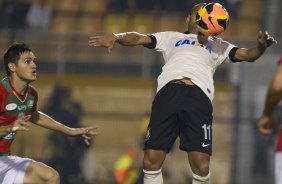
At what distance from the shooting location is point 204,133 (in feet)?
28.8

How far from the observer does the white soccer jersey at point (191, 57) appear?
29.3ft

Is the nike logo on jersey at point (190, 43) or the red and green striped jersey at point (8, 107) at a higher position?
the nike logo on jersey at point (190, 43)

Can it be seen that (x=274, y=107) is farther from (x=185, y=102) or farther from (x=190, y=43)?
(x=190, y=43)

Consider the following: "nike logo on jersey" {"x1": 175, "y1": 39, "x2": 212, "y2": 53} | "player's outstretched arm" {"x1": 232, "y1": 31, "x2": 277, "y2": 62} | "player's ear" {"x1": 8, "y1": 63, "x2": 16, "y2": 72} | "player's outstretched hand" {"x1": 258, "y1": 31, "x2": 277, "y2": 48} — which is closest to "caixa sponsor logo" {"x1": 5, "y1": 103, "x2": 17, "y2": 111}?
"player's ear" {"x1": 8, "y1": 63, "x2": 16, "y2": 72}

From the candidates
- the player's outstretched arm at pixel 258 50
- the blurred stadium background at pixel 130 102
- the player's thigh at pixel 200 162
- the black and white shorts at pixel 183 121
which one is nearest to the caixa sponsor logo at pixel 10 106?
the black and white shorts at pixel 183 121

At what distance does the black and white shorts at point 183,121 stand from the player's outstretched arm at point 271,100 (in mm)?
1897

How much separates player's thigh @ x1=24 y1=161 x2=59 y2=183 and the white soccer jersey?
55.0 inches

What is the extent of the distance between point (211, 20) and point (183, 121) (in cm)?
105

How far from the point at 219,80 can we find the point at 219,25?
578 centimetres

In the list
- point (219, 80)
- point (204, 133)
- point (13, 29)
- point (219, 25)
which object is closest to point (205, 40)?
point (219, 25)

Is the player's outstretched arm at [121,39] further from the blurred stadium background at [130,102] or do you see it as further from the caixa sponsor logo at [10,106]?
the blurred stadium background at [130,102]

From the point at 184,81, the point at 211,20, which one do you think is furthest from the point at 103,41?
the point at 211,20

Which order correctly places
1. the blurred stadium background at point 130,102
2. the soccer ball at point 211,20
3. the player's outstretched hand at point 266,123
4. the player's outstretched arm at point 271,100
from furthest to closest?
the blurred stadium background at point 130,102
the soccer ball at point 211,20
the player's outstretched hand at point 266,123
the player's outstretched arm at point 271,100

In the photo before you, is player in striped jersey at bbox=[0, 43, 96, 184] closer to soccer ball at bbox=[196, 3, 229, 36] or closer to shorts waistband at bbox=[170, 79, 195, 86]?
shorts waistband at bbox=[170, 79, 195, 86]
